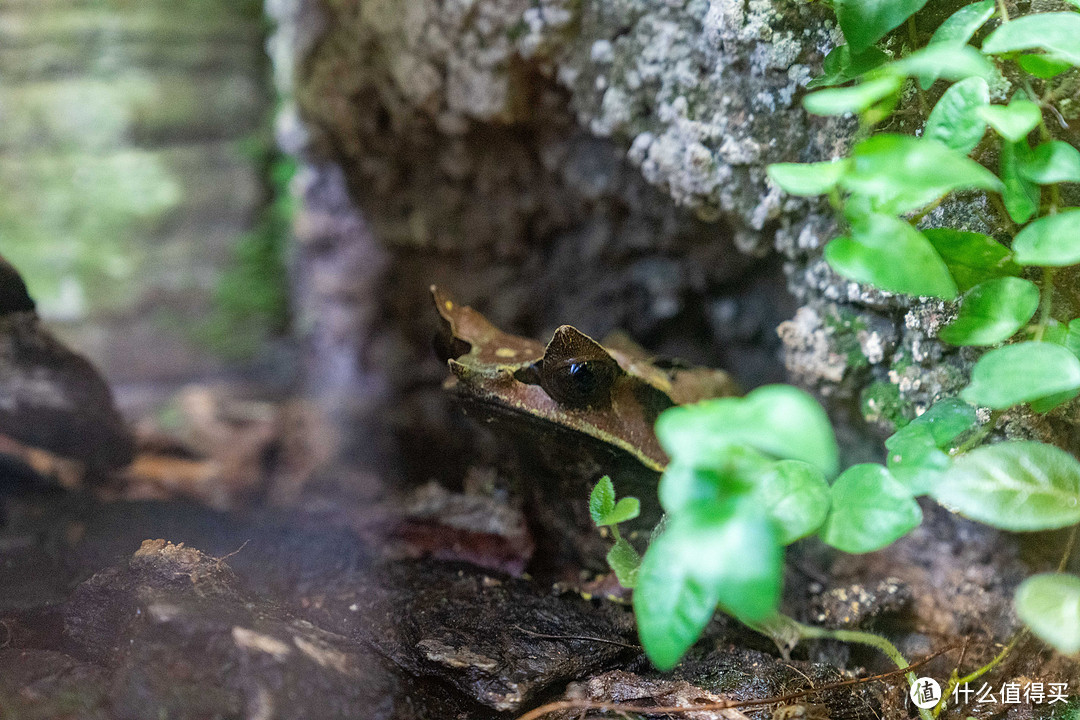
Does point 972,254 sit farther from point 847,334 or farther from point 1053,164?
point 847,334

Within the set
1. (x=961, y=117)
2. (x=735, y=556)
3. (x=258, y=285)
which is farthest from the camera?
(x=258, y=285)

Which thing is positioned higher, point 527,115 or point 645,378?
point 527,115

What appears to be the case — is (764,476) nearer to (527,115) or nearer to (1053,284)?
(1053,284)

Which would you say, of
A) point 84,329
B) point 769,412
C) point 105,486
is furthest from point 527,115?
point 84,329

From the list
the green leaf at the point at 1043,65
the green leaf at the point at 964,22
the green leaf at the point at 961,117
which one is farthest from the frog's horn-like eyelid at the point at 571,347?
the green leaf at the point at 1043,65

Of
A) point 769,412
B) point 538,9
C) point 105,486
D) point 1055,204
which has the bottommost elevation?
point 105,486

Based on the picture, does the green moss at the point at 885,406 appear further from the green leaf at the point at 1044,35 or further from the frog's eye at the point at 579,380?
the green leaf at the point at 1044,35

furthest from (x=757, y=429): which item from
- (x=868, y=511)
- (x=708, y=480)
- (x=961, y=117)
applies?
(x=961, y=117)
